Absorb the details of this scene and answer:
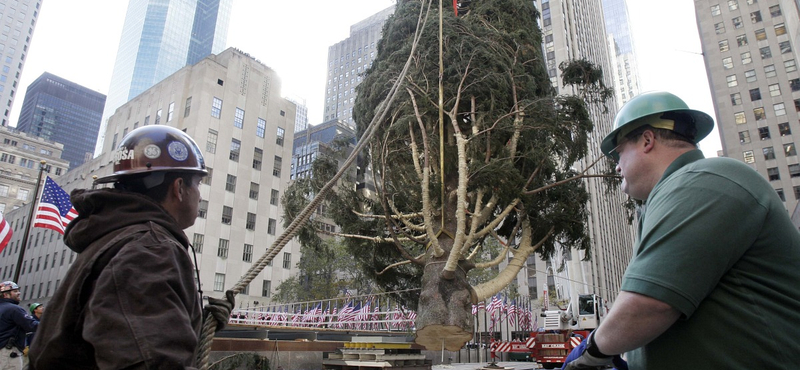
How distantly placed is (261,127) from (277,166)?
420cm

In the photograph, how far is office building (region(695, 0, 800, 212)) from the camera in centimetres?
5394

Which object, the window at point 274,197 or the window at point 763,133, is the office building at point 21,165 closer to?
the window at point 274,197

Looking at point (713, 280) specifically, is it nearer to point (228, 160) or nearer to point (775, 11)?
point (228, 160)

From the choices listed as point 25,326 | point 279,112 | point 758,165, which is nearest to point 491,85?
point 25,326

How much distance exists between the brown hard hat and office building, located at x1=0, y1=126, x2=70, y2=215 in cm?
8947

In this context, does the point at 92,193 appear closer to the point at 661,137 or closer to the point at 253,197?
the point at 661,137

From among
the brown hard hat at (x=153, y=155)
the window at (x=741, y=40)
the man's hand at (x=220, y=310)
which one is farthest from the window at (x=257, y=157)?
the window at (x=741, y=40)

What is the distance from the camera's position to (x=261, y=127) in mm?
47000

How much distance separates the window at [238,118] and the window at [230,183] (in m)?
5.10

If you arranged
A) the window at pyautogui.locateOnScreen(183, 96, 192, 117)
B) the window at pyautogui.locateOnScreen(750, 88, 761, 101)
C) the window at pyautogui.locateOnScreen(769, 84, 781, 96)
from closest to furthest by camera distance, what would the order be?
the window at pyautogui.locateOnScreen(183, 96, 192, 117), the window at pyautogui.locateOnScreen(769, 84, 781, 96), the window at pyautogui.locateOnScreen(750, 88, 761, 101)

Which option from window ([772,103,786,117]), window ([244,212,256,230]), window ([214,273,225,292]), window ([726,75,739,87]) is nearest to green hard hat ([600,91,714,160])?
window ([214,273,225,292])

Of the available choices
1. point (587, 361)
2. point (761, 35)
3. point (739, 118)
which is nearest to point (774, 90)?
point (739, 118)

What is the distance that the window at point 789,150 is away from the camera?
53.0 meters

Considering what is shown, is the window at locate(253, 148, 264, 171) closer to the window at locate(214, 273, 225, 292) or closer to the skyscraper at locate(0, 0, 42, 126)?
the window at locate(214, 273, 225, 292)
